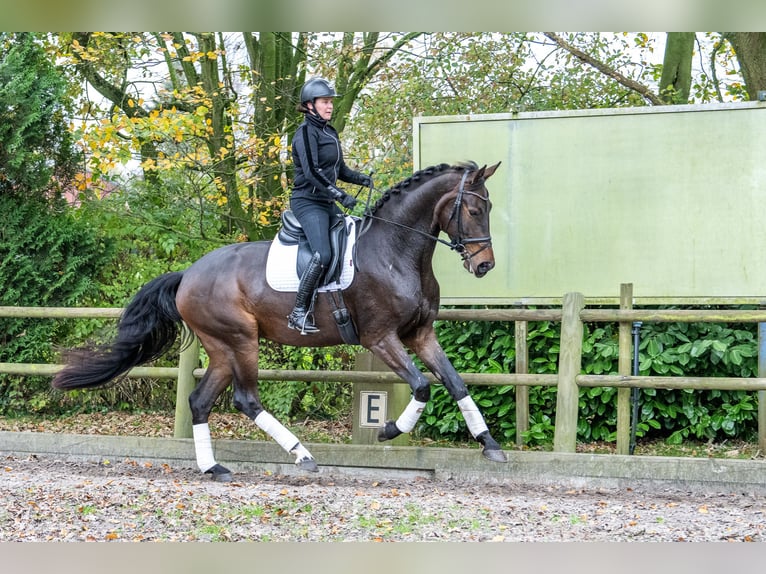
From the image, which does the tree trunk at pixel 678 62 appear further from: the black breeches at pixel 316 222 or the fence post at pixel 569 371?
the black breeches at pixel 316 222

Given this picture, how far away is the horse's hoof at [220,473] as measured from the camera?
7723mm

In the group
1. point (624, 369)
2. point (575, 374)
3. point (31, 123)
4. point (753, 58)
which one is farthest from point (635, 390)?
point (31, 123)

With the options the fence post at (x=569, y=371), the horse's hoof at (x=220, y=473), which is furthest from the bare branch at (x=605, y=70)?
the horse's hoof at (x=220, y=473)

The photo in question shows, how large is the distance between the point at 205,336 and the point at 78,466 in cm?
186

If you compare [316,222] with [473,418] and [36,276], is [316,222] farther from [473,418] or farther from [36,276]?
[36,276]

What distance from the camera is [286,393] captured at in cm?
1004

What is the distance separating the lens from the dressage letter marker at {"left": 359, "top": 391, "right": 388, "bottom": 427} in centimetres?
824

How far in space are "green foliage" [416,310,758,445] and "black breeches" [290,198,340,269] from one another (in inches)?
84.5

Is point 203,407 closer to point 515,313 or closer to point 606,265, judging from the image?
point 515,313

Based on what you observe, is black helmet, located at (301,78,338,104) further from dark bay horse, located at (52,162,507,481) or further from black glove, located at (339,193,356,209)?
dark bay horse, located at (52,162,507,481)

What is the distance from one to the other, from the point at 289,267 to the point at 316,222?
0.47 metres

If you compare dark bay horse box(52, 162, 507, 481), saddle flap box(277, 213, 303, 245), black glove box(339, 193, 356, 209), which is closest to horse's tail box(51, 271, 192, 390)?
dark bay horse box(52, 162, 507, 481)

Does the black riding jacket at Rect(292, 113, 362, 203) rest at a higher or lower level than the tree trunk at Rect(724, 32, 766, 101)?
lower

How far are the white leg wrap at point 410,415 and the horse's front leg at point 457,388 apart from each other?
266mm
